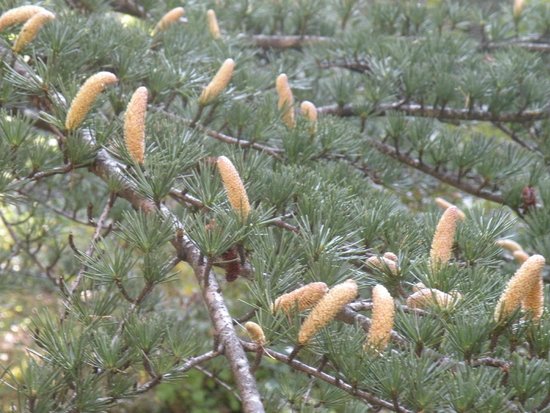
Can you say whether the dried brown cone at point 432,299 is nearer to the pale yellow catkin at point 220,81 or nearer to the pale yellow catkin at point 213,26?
the pale yellow catkin at point 220,81

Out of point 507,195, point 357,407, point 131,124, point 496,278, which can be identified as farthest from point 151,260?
point 507,195

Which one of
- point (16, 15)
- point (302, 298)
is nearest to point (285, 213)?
point (302, 298)

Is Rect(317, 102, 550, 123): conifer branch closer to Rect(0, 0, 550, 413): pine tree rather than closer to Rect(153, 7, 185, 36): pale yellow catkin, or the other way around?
Rect(0, 0, 550, 413): pine tree

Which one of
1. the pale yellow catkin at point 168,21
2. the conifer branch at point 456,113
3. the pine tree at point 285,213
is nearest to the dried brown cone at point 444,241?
the pine tree at point 285,213

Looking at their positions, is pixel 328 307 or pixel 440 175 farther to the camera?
pixel 440 175

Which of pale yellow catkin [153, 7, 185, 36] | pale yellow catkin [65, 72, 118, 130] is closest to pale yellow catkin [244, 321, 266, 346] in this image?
pale yellow catkin [65, 72, 118, 130]

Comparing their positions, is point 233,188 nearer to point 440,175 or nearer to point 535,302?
point 535,302
